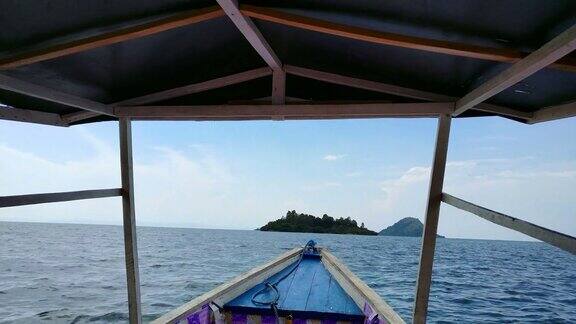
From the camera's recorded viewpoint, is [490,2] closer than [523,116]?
Yes

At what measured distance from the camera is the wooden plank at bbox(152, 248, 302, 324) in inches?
127

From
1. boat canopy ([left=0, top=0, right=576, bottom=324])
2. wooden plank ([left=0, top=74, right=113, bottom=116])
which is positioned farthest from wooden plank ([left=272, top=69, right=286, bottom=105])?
wooden plank ([left=0, top=74, right=113, bottom=116])

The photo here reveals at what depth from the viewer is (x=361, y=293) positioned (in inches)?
164

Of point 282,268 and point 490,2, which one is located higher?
point 490,2

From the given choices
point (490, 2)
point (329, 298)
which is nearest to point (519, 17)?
point (490, 2)

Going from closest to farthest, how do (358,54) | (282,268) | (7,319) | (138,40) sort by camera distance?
(138,40)
(358,54)
(282,268)
(7,319)

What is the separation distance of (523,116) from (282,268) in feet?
16.8

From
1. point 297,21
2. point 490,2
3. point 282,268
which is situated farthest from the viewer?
point 282,268

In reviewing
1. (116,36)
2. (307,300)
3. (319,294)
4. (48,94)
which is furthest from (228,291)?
(116,36)

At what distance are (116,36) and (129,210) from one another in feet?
6.05

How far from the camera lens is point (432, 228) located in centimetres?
280

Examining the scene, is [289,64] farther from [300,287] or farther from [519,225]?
[300,287]

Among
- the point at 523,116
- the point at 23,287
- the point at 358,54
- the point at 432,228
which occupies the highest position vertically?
the point at 358,54

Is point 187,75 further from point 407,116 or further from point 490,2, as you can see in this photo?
point 490,2
